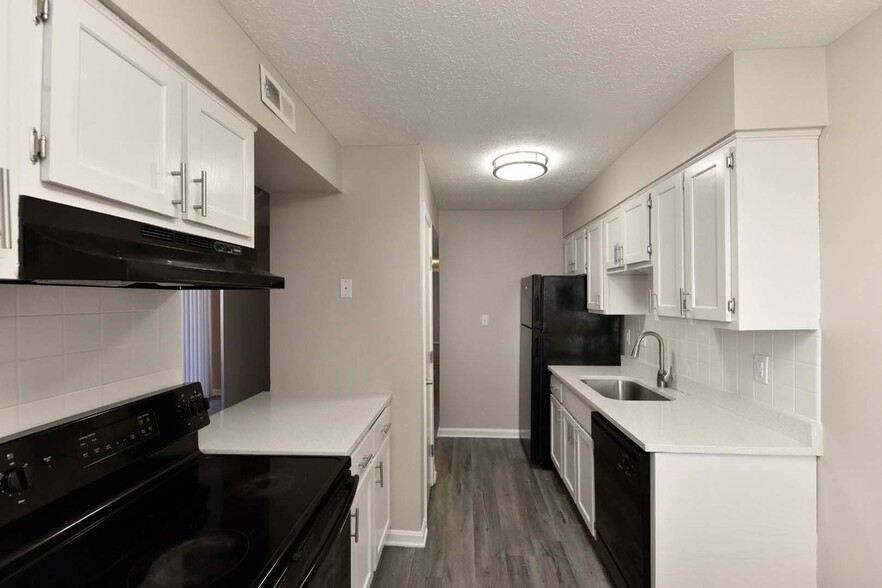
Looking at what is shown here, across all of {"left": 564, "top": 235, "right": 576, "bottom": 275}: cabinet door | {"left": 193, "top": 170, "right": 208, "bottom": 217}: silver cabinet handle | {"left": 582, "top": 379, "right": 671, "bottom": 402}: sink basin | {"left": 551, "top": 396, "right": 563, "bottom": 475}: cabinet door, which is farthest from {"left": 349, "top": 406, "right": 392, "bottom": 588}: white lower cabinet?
{"left": 564, "top": 235, "right": 576, "bottom": 275}: cabinet door

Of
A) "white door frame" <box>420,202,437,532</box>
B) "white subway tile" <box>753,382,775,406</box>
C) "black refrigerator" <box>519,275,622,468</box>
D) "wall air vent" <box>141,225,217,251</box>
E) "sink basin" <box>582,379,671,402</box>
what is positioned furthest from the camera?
"black refrigerator" <box>519,275,622,468</box>

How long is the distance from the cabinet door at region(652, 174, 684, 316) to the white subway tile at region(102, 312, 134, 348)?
7.41 ft

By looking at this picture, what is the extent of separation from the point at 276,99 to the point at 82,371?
1181mm

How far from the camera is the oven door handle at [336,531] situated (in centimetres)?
103

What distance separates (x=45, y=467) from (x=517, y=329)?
12.6 ft

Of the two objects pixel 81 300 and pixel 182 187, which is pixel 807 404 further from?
pixel 81 300

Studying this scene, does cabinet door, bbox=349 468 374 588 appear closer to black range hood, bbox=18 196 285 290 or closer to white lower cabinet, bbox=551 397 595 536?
black range hood, bbox=18 196 285 290

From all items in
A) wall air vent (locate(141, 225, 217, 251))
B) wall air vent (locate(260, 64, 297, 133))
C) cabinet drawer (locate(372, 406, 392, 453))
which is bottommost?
cabinet drawer (locate(372, 406, 392, 453))

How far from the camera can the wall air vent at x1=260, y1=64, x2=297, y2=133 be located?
1571 millimetres

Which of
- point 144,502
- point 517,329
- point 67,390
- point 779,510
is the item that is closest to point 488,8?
point 67,390

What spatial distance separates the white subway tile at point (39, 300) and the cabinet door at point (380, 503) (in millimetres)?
1427

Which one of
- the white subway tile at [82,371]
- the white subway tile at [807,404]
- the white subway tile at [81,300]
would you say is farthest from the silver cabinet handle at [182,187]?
the white subway tile at [807,404]

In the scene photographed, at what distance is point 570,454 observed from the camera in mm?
2881

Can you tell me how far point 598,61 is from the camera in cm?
161
